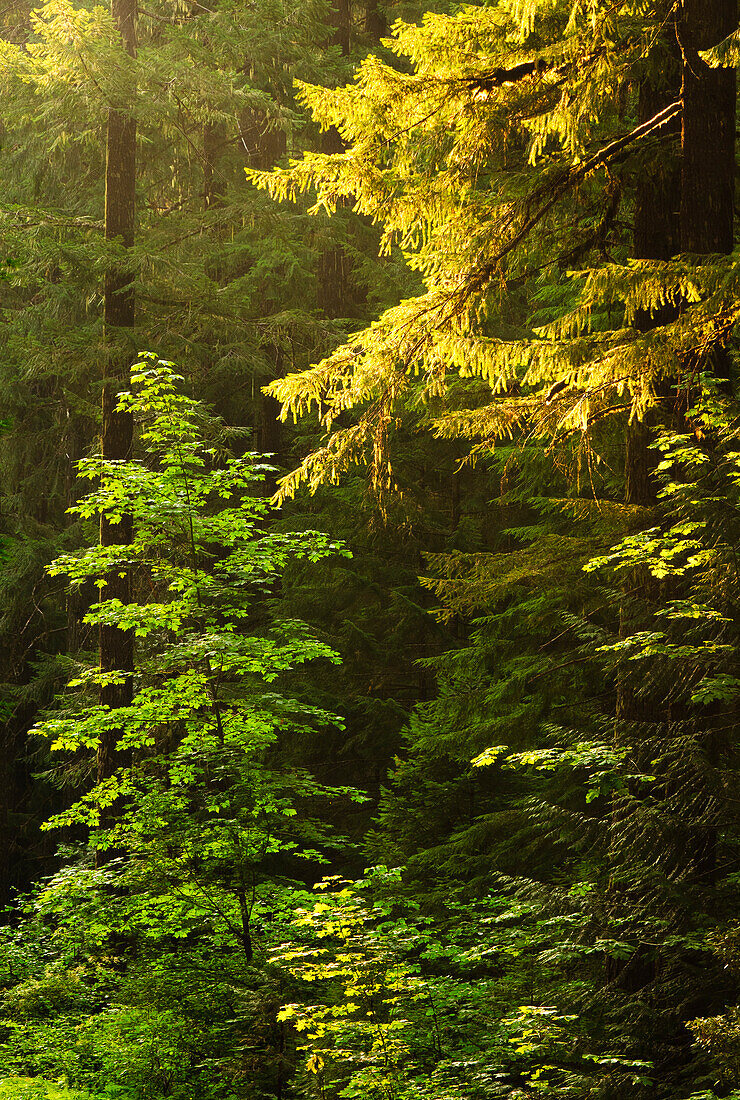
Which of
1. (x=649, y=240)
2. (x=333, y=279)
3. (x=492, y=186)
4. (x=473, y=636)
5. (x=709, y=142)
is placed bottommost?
(x=473, y=636)

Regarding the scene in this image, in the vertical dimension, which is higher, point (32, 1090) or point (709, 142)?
point (709, 142)

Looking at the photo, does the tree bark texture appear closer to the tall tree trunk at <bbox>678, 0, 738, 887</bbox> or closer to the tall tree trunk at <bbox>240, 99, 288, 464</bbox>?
the tall tree trunk at <bbox>678, 0, 738, 887</bbox>

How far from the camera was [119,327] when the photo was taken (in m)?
11.2

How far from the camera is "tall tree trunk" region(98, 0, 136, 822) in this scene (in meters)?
10.8

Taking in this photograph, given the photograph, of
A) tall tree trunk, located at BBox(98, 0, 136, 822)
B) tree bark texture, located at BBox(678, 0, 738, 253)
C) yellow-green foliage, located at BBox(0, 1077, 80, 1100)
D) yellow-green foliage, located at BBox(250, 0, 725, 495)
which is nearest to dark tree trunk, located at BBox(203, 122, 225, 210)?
tall tree trunk, located at BBox(98, 0, 136, 822)

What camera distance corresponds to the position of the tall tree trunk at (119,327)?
1077cm

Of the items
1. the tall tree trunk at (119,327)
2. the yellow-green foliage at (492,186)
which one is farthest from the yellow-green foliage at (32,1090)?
the tall tree trunk at (119,327)

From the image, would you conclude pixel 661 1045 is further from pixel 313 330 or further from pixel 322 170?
pixel 313 330

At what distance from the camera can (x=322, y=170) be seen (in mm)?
6250

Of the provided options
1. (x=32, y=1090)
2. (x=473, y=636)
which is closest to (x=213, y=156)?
(x=473, y=636)

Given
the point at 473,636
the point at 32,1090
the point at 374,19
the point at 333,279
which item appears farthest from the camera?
the point at 374,19

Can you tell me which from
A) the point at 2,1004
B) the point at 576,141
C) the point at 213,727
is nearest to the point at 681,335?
the point at 576,141

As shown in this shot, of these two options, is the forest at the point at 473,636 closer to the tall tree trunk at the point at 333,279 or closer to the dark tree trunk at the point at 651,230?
the dark tree trunk at the point at 651,230

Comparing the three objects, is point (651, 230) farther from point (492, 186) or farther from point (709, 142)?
point (492, 186)
